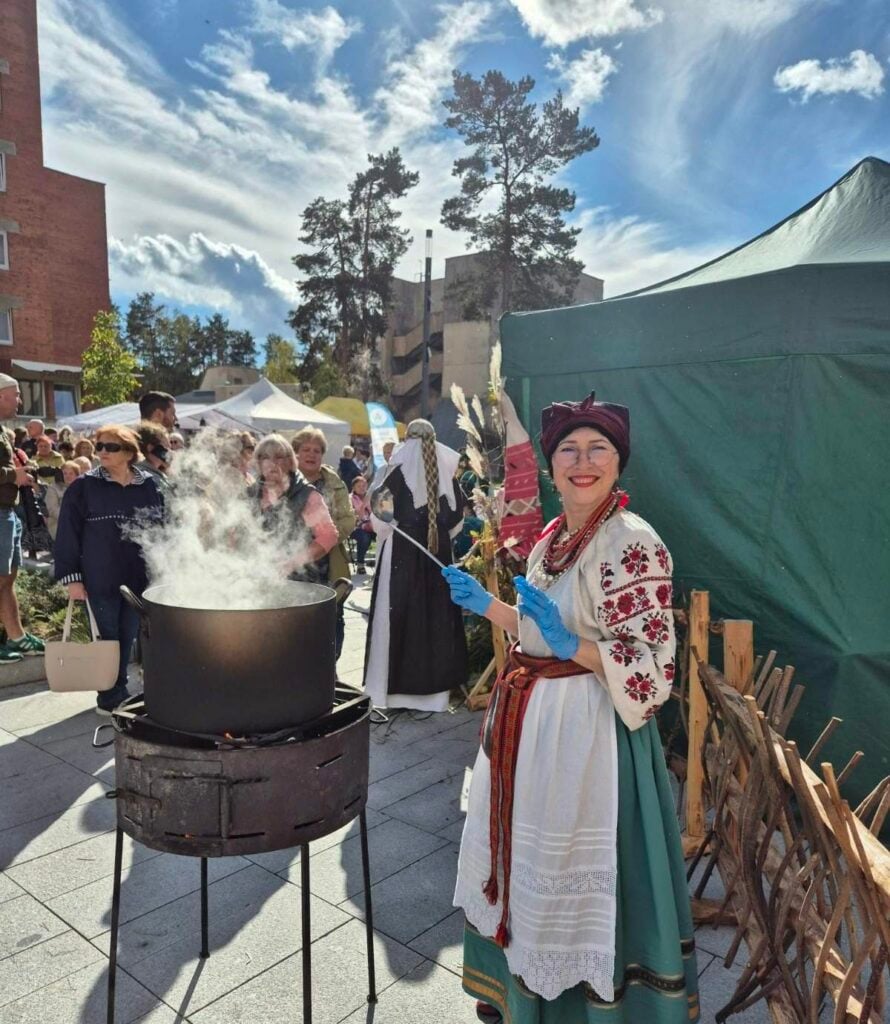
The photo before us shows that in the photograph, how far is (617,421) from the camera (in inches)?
80.1

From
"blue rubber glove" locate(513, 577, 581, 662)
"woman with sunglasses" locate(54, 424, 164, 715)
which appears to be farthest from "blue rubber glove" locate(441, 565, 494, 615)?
"woman with sunglasses" locate(54, 424, 164, 715)

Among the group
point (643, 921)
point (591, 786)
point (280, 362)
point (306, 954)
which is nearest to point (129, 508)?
point (306, 954)

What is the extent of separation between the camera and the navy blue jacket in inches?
174

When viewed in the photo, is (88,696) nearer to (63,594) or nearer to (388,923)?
(63,594)

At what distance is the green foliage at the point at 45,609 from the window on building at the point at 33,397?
20.4 meters

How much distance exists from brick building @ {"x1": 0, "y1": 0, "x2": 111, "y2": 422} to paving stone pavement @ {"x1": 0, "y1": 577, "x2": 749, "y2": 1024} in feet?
79.4

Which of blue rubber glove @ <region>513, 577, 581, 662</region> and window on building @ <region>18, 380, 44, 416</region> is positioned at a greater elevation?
window on building @ <region>18, 380, 44, 416</region>

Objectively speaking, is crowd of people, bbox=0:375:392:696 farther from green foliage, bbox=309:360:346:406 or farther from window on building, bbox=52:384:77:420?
green foliage, bbox=309:360:346:406

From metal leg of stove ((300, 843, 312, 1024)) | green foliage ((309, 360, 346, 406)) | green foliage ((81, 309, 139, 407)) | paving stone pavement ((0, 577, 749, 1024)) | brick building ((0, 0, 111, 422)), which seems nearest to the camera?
metal leg of stove ((300, 843, 312, 1024))

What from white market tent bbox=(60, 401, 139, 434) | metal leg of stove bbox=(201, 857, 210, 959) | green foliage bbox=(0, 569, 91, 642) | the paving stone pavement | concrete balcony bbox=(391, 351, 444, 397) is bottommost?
the paving stone pavement

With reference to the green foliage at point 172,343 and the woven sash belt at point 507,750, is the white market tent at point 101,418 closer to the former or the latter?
the woven sash belt at point 507,750

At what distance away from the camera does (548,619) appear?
6.04 ft

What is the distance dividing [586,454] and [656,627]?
1.68 feet

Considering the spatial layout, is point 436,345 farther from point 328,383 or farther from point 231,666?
point 231,666
